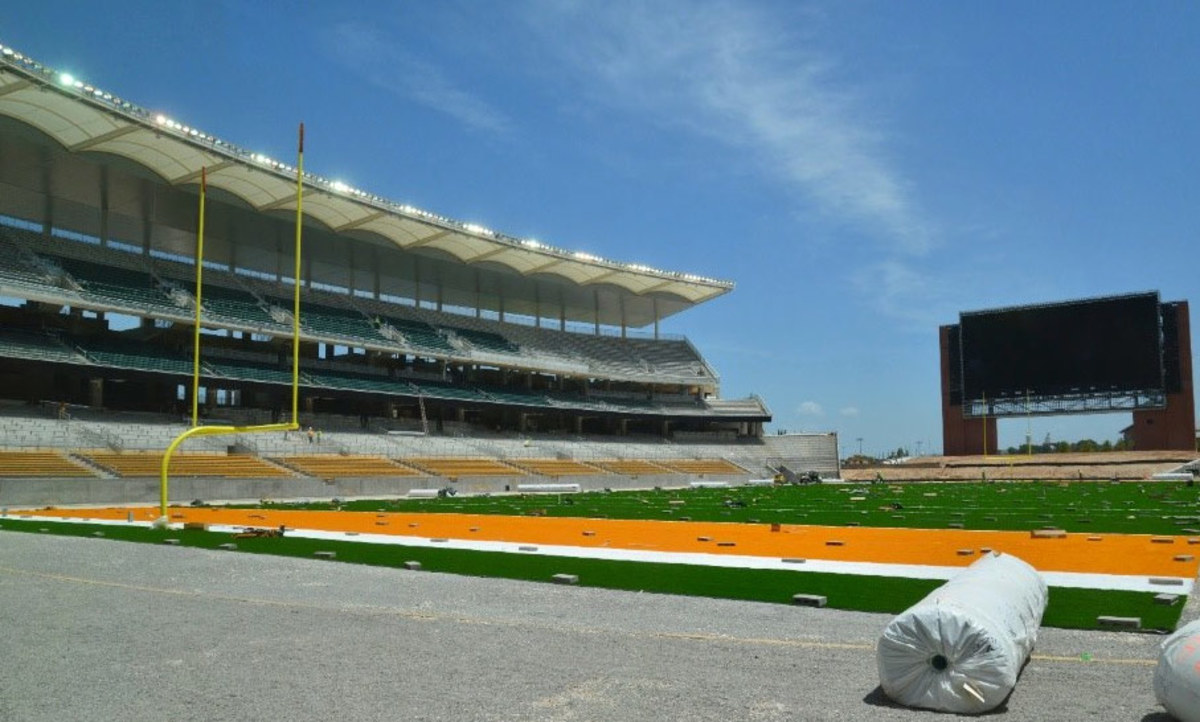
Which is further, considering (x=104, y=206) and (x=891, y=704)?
(x=104, y=206)

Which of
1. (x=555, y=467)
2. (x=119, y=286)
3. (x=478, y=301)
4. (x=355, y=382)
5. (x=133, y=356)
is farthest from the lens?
(x=478, y=301)

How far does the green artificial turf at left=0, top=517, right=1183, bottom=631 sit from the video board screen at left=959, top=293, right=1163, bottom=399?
186ft

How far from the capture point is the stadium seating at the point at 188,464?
33531 mm

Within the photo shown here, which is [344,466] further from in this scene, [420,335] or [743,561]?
[743,561]

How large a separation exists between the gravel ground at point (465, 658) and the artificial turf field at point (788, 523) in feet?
3.48

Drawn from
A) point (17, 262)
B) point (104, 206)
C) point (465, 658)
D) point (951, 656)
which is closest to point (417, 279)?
point (104, 206)

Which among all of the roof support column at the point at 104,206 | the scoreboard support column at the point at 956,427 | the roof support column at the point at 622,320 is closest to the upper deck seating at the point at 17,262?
the roof support column at the point at 104,206

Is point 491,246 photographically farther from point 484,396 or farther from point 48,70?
point 48,70

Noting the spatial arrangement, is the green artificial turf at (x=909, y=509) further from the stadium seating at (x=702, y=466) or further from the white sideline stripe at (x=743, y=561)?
the stadium seating at (x=702, y=466)

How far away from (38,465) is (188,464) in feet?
19.5

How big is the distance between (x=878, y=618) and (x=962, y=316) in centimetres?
6220

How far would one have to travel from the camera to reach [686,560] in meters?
13.5

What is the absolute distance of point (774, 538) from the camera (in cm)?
1764

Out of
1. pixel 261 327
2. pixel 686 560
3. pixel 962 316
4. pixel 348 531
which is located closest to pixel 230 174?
pixel 261 327
